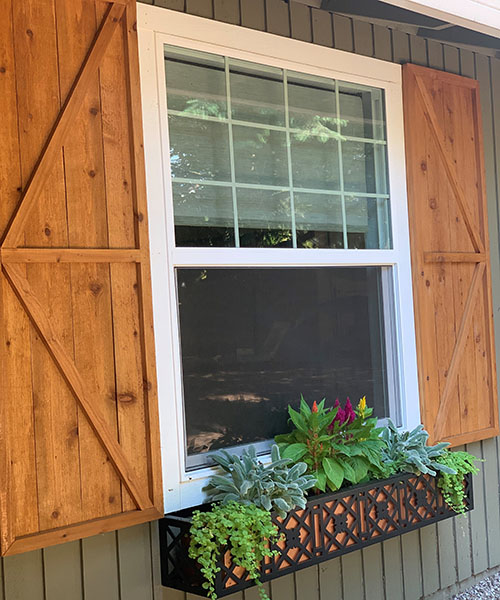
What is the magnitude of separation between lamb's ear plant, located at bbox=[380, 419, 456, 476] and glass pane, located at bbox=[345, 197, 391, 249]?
933 millimetres

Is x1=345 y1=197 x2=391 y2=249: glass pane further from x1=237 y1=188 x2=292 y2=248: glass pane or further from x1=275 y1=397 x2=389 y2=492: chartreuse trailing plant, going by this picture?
x1=275 y1=397 x2=389 y2=492: chartreuse trailing plant

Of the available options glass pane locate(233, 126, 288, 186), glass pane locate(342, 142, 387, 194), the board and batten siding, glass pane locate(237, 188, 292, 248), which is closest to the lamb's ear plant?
the board and batten siding

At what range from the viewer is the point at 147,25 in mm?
2922

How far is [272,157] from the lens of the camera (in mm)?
3340

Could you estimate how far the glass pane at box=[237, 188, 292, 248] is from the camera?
3230 millimetres

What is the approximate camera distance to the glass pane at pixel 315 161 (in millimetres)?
3424

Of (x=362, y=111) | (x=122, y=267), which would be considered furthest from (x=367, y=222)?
(x=122, y=267)

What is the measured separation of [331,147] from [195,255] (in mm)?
1006

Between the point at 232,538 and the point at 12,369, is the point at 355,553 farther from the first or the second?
the point at 12,369

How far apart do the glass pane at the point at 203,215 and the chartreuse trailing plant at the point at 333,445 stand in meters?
0.86

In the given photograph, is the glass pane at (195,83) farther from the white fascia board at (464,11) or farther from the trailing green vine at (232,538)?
the trailing green vine at (232,538)

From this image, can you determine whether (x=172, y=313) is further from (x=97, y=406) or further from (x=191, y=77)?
(x=191, y=77)

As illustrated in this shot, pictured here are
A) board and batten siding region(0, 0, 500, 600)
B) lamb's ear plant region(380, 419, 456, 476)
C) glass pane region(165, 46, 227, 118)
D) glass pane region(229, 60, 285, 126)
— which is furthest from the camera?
lamb's ear plant region(380, 419, 456, 476)

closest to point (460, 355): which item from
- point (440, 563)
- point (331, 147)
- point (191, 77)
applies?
point (440, 563)
